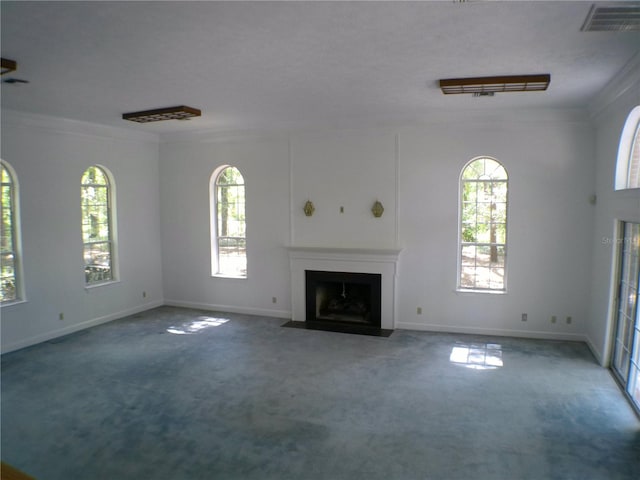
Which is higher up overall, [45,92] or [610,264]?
[45,92]

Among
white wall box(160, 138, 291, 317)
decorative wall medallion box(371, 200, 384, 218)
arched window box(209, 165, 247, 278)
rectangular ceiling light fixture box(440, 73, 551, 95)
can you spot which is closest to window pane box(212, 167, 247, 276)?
arched window box(209, 165, 247, 278)

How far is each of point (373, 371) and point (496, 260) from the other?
277cm

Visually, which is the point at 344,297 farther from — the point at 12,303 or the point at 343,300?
the point at 12,303

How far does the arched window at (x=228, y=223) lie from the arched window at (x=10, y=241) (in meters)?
3.04

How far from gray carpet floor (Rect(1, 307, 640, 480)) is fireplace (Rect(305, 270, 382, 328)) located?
823 mm

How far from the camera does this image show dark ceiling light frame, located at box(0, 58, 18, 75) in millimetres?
3904

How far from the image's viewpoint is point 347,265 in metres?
7.19

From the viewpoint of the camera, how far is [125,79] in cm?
459

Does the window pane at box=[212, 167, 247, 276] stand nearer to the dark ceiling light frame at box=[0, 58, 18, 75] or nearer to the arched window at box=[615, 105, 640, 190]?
the dark ceiling light frame at box=[0, 58, 18, 75]

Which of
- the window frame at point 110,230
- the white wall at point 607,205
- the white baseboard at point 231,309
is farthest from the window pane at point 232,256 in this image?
the white wall at point 607,205

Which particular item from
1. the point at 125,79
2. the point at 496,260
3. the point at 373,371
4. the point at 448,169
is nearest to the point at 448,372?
the point at 373,371

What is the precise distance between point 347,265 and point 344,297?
30.3 inches

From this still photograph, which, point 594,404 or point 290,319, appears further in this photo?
point 290,319

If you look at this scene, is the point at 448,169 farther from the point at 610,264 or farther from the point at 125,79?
the point at 125,79
